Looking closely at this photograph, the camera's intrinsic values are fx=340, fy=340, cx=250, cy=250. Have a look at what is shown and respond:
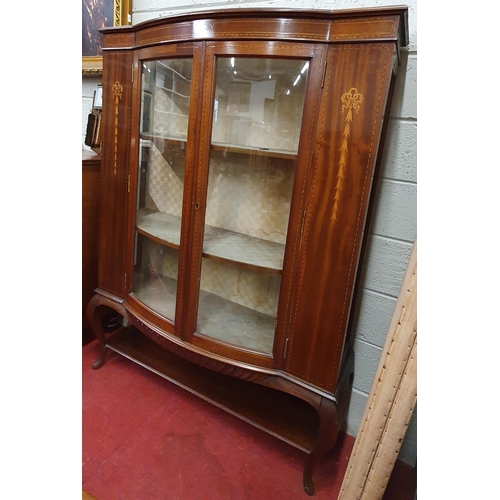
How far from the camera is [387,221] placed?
46.9 inches

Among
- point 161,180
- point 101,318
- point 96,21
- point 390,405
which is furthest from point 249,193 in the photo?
point 96,21

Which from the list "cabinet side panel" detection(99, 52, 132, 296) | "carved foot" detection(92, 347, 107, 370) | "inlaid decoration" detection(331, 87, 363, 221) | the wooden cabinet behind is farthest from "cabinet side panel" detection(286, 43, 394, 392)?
the wooden cabinet behind

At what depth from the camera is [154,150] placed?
4.12 feet

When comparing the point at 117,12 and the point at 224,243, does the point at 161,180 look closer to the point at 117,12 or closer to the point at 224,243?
the point at 224,243

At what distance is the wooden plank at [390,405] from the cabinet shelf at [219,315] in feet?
1.20

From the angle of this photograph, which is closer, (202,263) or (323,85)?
(323,85)

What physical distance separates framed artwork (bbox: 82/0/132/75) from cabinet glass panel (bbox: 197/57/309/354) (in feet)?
2.96

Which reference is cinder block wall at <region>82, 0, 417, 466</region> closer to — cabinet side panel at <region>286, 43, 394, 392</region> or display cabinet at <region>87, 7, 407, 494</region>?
display cabinet at <region>87, 7, 407, 494</region>

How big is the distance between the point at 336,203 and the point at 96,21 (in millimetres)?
1593

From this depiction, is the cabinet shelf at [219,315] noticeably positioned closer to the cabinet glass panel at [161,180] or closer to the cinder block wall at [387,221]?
the cabinet glass panel at [161,180]

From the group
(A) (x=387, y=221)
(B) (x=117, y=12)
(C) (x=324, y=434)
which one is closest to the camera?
(C) (x=324, y=434)
